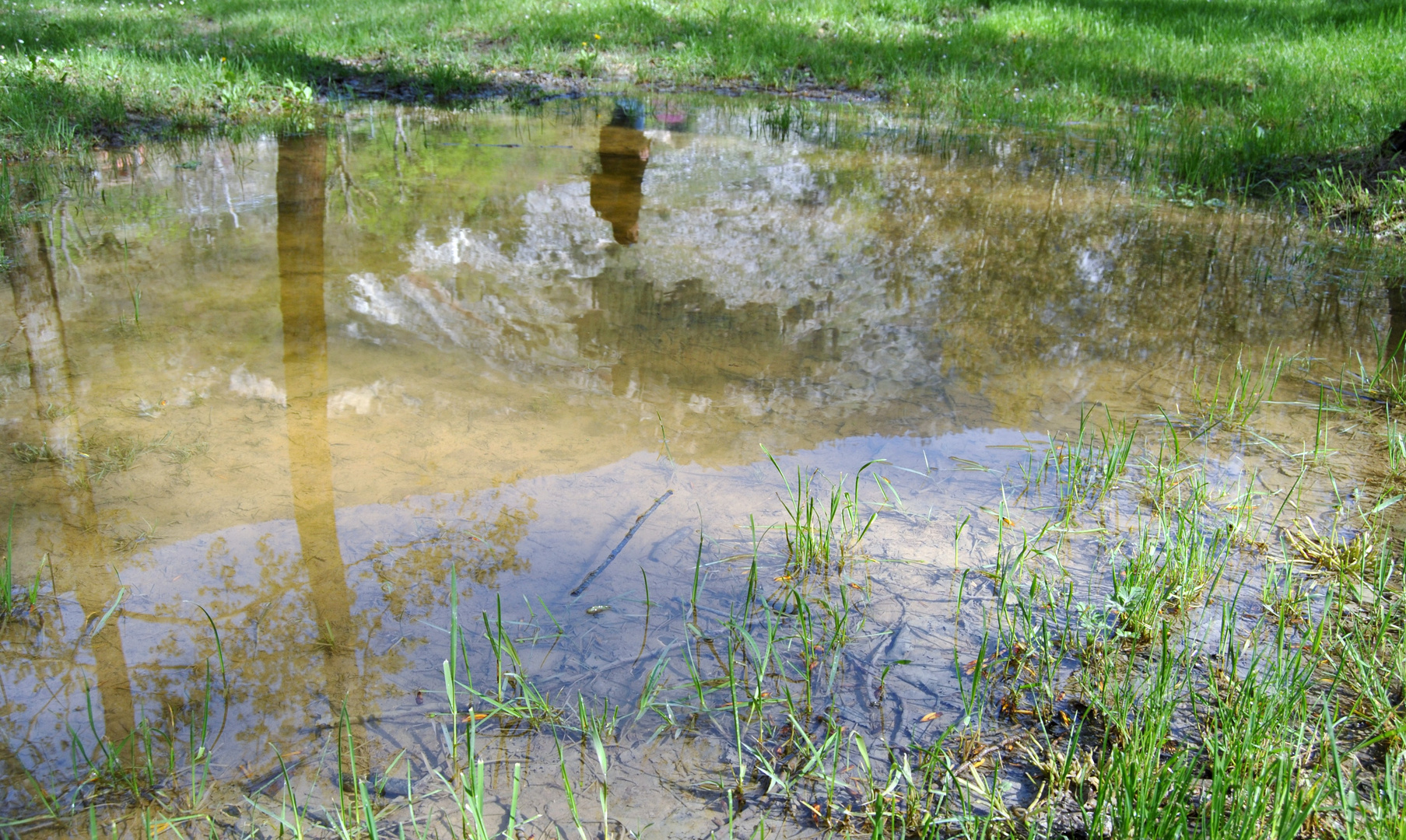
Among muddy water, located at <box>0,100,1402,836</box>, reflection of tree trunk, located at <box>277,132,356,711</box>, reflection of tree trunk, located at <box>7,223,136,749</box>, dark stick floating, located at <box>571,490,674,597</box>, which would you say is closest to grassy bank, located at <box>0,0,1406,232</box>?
muddy water, located at <box>0,100,1402,836</box>

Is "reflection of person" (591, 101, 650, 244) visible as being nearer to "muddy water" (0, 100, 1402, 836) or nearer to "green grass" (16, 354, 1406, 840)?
"muddy water" (0, 100, 1402, 836)

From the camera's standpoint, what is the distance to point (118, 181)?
221 inches

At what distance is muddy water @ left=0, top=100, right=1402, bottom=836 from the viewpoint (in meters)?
1.91

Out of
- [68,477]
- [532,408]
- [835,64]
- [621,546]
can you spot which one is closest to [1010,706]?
[621,546]

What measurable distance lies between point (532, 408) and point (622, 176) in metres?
3.44

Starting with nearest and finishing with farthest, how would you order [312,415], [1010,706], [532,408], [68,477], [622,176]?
[1010,706] < [68,477] < [312,415] < [532,408] < [622,176]

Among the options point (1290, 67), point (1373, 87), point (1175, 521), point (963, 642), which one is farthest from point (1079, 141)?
point (963, 642)

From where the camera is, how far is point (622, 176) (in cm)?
611

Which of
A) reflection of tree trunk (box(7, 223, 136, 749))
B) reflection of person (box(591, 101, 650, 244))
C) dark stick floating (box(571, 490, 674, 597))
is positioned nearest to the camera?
reflection of tree trunk (box(7, 223, 136, 749))

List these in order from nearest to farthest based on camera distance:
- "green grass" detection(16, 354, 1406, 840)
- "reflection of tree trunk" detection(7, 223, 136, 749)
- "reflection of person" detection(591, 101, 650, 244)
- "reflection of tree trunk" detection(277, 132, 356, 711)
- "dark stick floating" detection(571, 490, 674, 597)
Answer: "green grass" detection(16, 354, 1406, 840) < "reflection of tree trunk" detection(7, 223, 136, 749) < "reflection of tree trunk" detection(277, 132, 356, 711) < "dark stick floating" detection(571, 490, 674, 597) < "reflection of person" detection(591, 101, 650, 244)

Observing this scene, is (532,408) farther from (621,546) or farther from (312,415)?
(621,546)

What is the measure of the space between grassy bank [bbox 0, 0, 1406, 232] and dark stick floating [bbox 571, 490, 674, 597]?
528 centimetres

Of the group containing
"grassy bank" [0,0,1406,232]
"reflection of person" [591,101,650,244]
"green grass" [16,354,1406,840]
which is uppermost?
"grassy bank" [0,0,1406,232]

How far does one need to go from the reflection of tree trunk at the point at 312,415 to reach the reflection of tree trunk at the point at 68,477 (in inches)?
16.2
